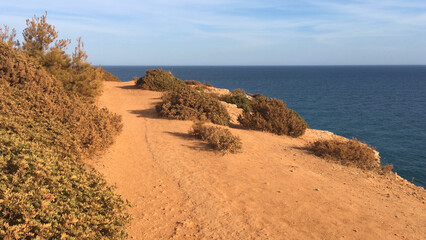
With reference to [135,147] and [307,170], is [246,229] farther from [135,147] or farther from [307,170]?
[135,147]

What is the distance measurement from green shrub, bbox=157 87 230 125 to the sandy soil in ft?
9.62

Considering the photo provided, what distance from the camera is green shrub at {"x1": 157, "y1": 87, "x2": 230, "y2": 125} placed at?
13828 millimetres

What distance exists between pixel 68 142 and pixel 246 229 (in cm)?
434

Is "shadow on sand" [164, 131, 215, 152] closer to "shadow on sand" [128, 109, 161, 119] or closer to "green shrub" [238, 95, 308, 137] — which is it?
"shadow on sand" [128, 109, 161, 119]

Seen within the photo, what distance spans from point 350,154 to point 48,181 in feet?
31.3

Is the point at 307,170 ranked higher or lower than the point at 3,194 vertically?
lower

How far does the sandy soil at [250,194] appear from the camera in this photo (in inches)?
209

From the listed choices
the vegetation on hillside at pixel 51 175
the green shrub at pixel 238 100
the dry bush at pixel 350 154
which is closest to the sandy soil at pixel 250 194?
the dry bush at pixel 350 154

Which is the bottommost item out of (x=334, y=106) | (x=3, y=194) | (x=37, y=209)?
(x=334, y=106)

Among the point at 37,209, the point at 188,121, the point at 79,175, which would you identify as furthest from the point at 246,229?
the point at 188,121

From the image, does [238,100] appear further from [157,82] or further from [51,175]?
[51,175]

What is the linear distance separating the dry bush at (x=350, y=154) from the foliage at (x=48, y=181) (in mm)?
7836

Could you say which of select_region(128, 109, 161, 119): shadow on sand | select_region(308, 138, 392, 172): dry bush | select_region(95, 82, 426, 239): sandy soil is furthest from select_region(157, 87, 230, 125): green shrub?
select_region(308, 138, 392, 172): dry bush

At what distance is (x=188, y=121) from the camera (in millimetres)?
13469
